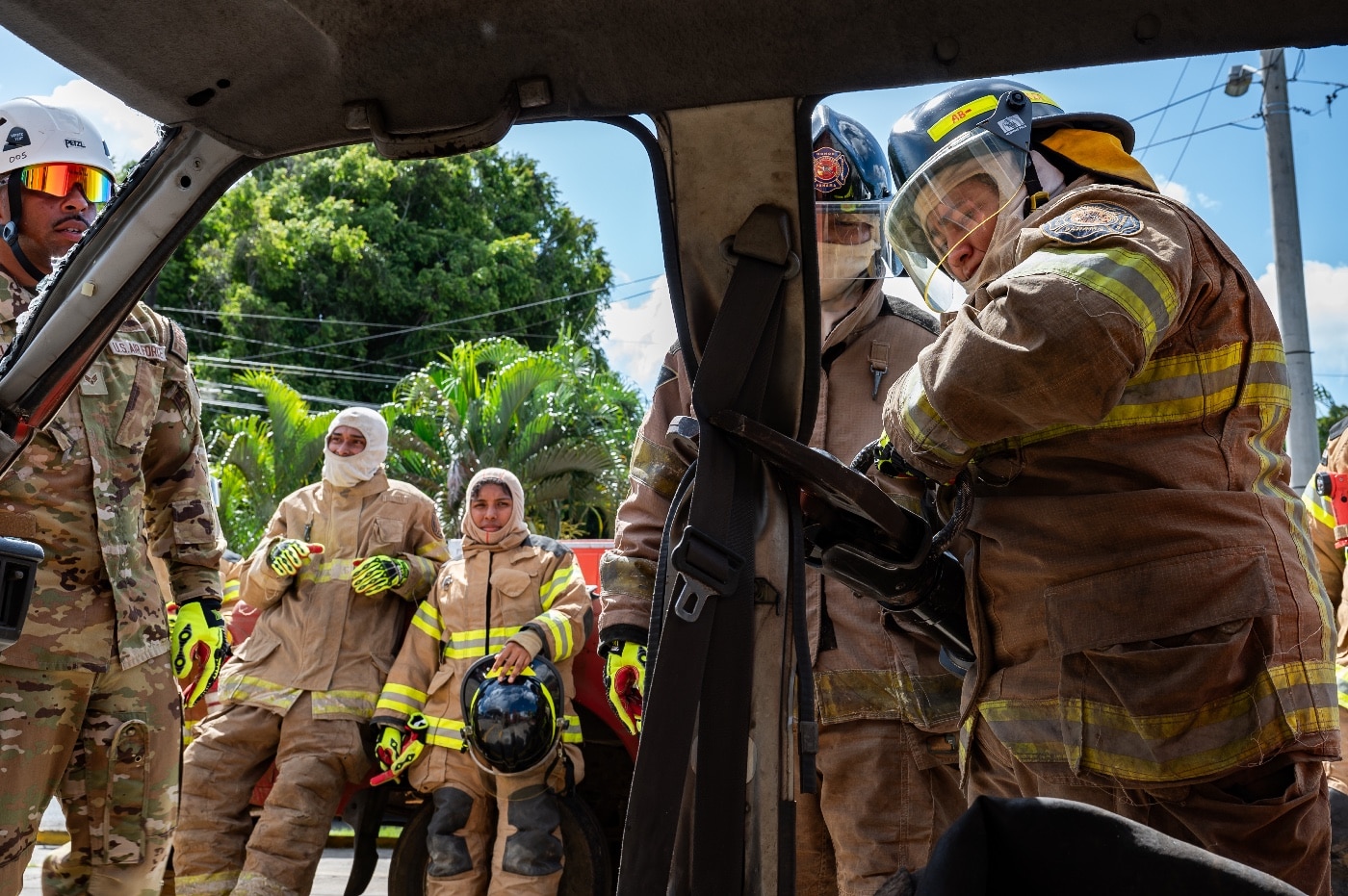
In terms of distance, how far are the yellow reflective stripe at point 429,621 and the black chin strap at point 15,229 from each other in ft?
8.43

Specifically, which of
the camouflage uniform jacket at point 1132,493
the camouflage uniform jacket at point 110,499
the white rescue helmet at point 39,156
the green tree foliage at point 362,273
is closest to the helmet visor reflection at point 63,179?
the white rescue helmet at point 39,156

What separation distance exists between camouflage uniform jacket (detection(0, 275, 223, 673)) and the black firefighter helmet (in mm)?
1366

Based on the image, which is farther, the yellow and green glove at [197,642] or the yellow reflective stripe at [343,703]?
the yellow reflective stripe at [343,703]

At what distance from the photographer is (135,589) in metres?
3.34

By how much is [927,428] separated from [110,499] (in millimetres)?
2377

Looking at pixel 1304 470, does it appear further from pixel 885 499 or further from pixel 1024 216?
pixel 885 499

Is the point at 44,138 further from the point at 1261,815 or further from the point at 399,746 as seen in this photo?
the point at 1261,815

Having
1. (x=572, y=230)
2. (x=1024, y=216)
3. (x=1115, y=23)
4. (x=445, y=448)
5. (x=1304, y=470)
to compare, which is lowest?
(x=1115, y=23)

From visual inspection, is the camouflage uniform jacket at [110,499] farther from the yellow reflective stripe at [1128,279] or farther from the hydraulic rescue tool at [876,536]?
the yellow reflective stripe at [1128,279]

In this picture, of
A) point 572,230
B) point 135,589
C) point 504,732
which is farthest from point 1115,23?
point 572,230

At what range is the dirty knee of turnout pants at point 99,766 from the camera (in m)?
3.03

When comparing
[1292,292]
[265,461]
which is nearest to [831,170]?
[1292,292]

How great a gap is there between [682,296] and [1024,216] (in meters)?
0.94

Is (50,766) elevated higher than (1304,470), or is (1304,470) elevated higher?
(1304,470)
